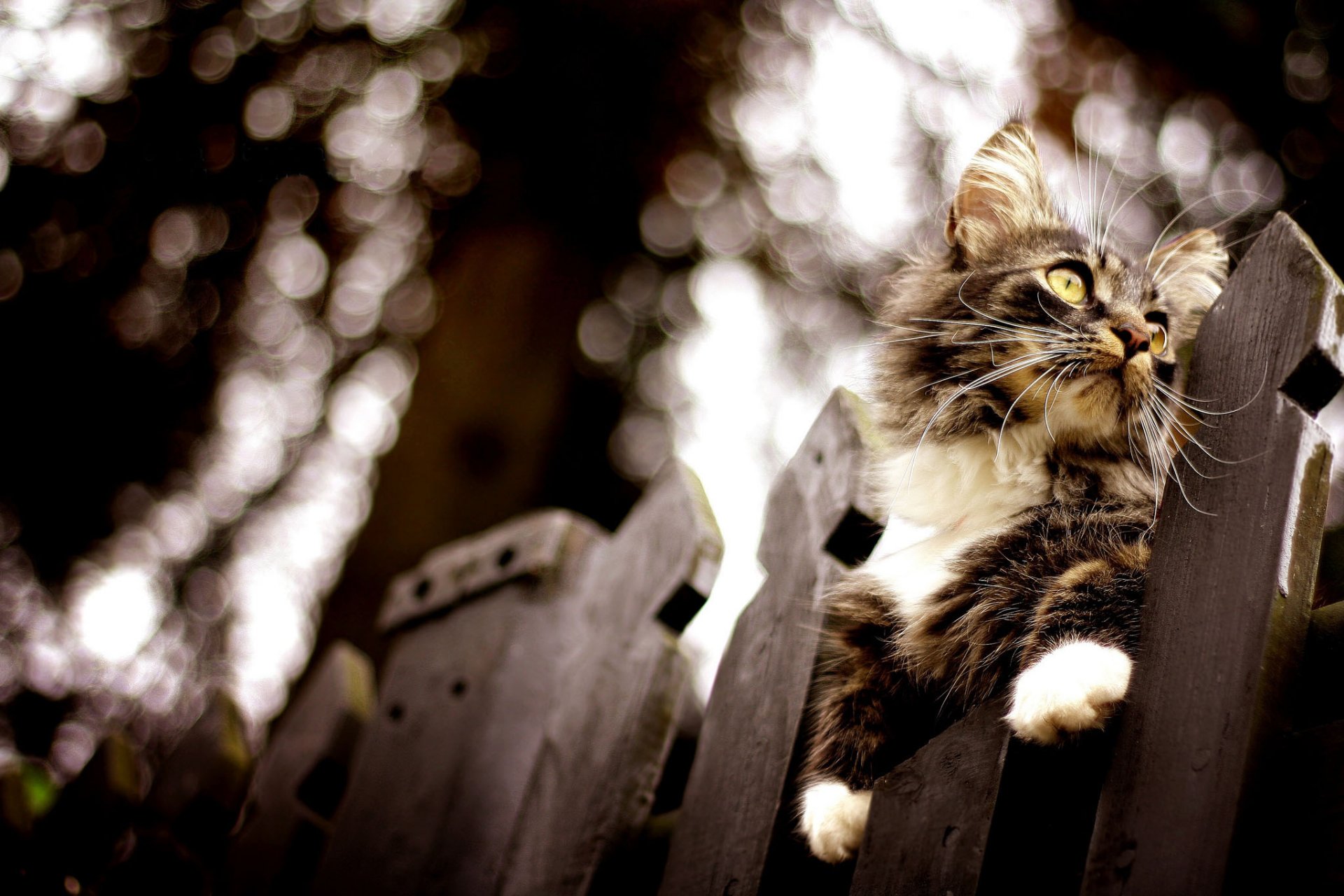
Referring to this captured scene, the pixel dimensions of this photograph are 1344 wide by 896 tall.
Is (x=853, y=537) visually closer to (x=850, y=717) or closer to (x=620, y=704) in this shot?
(x=850, y=717)

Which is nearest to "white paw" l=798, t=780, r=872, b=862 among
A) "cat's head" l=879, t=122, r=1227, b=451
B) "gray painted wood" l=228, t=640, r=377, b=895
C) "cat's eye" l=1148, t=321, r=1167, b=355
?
"cat's head" l=879, t=122, r=1227, b=451

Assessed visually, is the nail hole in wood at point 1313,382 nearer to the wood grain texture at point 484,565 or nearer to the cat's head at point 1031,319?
the cat's head at point 1031,319

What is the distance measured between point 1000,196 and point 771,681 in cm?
105

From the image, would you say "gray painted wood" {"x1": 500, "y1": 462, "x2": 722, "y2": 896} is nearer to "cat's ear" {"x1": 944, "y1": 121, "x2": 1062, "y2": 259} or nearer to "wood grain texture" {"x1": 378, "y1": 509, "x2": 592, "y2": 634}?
"wood grain texture" {"x1": 378, "y1": 509, "x2": 592, "y2": 634}

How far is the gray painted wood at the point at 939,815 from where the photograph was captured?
93 centimetres

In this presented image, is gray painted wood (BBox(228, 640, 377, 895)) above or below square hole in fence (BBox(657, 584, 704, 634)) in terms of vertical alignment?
below

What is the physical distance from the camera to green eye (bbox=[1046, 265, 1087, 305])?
1.48 metres

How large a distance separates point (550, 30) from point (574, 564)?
2928 millimetres

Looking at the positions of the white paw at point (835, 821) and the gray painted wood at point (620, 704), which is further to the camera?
the gray painted wood at point (620, 704)

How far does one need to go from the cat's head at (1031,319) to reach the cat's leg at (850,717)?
31 cm

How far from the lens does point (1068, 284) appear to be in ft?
4.91

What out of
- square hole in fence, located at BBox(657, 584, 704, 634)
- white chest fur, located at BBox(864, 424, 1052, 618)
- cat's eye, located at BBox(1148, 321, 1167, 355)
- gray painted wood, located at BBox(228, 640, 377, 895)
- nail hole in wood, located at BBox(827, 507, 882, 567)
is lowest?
gray painted wood, located at BBox(228, 640, 377, 895)

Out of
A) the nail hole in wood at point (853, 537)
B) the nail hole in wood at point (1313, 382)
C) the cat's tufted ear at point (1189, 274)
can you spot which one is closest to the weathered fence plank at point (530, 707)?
the nail hole in wood at point (853, 537)

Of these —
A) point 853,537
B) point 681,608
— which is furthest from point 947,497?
point 681,608
